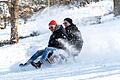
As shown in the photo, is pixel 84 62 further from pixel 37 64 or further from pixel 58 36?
pixel 37 64

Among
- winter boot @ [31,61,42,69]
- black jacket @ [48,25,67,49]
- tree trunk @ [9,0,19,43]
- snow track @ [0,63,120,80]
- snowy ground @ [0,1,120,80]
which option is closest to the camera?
snow track @ [0,63,120,80]

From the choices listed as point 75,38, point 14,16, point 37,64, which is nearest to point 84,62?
point 75,38

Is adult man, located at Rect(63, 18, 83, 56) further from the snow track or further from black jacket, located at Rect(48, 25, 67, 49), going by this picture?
the snow track

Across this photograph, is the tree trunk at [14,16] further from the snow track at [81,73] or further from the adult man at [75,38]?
the snow track at [81,73]

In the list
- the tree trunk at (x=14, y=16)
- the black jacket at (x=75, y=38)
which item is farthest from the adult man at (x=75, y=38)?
the tree trunk at (x=14, y=16)

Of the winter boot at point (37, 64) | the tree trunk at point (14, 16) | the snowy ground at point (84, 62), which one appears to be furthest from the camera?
the tree trunk at point (14, 16)

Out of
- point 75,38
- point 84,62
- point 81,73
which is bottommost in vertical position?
point 84,62

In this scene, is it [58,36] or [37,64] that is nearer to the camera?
[37,64]

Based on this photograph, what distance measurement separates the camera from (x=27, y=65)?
10648 mm

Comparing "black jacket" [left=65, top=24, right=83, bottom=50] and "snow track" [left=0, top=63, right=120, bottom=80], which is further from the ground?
"black jacket" [left=65, top=24, right=83, bottom=50]

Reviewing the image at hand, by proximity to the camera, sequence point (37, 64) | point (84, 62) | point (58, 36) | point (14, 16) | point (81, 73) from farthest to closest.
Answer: point (14, 16)
point (58, 36)
point (84, 62)
point (37, 64)
point (81, 73)

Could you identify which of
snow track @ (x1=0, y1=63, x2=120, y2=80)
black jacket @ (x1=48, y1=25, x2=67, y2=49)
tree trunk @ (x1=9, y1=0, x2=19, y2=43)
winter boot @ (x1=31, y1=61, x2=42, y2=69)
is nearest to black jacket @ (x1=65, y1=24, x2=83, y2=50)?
black jacket @ (x1=48, y1=25, x2=67, y2=49)

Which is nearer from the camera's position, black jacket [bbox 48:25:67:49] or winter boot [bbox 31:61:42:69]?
winter boot [bbox 31:61:42:69]

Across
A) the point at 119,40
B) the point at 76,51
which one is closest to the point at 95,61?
the point at 76,51
